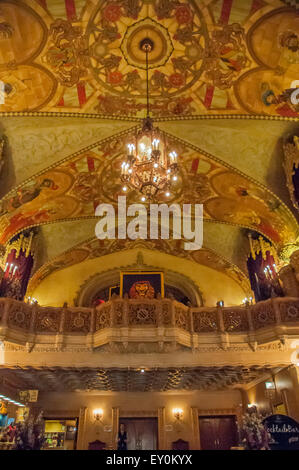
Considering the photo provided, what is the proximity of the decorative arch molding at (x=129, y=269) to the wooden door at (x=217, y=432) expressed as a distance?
5.35 m

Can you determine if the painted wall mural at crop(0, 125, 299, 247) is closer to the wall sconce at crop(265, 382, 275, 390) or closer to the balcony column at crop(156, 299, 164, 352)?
the balcony column at crop(156, 299, 164, 352)

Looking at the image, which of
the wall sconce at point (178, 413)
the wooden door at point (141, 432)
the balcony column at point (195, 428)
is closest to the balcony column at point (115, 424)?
the wooden door at point (141, 432)

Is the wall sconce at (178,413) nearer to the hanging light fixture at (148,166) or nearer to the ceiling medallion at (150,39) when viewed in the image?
the hanging light fixture at (148,166)

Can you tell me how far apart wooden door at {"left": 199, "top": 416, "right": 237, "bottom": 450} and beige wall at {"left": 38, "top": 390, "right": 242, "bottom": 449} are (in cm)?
44

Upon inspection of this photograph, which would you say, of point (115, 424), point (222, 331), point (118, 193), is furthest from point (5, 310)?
point (115, 424)

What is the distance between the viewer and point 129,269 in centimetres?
1616

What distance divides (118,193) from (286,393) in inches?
350

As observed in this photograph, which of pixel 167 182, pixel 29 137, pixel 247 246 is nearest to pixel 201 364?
pixel 247 246

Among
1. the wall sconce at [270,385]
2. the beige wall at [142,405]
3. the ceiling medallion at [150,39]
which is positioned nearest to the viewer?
the ceiling medallion at [150,39]

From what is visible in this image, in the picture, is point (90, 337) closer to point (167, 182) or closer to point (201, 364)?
point (201, 364)

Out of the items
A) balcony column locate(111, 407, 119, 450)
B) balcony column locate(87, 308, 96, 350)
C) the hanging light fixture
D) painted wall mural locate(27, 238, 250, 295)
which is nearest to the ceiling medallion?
the hanging light fixture

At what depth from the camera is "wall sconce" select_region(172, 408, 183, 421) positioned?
14.8m

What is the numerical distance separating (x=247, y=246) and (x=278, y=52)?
25.0 feet

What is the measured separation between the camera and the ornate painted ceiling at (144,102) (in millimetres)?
7188
